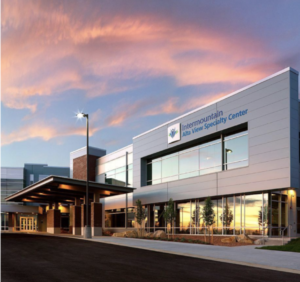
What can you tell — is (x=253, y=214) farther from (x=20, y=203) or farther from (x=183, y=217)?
(x=20, y=203)

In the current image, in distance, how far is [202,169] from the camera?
34531 mm

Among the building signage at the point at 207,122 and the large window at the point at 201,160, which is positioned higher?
the building signage at the point at 207,122

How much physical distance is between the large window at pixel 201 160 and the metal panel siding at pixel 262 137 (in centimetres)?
93

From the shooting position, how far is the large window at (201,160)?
3052 cm

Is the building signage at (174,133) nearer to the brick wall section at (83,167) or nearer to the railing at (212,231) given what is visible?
the railing at (212,231)

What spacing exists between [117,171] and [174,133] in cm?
1480

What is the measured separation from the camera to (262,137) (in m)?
27.6

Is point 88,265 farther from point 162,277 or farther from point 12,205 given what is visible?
point 12,205

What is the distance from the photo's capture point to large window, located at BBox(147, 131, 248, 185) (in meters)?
30.5

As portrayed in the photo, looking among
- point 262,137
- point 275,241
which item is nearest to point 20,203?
point 262,137

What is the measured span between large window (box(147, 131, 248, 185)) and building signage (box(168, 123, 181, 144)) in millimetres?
1528

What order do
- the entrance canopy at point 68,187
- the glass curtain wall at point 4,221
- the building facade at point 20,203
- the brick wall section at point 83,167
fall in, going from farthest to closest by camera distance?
the glass curtain wall at point 4,221 → the building facade at point 20,203 → the brick wall section at point 83,167 → the entrance canopy at point 68,187

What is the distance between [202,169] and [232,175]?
4.67 metres

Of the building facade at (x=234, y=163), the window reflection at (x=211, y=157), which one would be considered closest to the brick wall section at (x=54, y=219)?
the building facade at (x=234, y=163)
